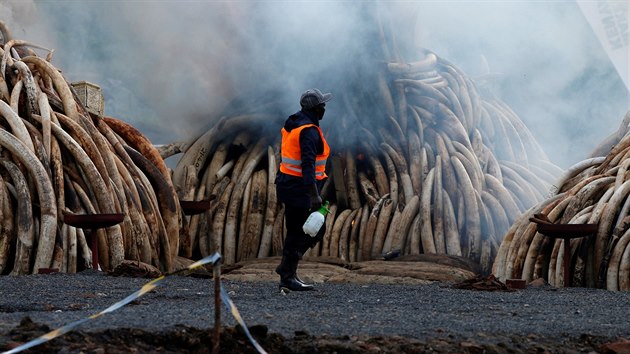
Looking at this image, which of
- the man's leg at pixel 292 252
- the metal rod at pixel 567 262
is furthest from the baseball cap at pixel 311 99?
the metal rod at pixel 567 262

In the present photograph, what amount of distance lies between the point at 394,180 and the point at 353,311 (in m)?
8.13

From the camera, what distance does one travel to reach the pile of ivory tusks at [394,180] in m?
13.2

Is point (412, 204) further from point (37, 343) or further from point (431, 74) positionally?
point (37, 343)

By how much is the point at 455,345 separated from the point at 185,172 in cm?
1038

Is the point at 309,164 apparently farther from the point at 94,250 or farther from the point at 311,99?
the point at 94,250

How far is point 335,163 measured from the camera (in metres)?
14.2

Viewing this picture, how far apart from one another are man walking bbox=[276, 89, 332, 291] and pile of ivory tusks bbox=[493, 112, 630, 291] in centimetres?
297

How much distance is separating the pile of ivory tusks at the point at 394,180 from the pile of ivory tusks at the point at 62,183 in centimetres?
222

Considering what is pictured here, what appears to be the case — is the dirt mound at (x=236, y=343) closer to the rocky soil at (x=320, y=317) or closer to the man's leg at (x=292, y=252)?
the rocky soil at (x=320, y=317)

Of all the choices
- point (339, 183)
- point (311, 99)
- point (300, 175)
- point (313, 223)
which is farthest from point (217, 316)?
point (339, 183)

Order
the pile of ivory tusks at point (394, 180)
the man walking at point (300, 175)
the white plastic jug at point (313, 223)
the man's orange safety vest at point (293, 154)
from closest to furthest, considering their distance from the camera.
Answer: the white plastic jug at point (313, 223), the man walking at point (300, 175), the man's orange safety vest at point (293, 154), the pile of ivory tusks at point (394, 180)

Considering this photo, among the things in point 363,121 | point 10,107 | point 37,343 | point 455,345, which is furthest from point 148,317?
point 363,121

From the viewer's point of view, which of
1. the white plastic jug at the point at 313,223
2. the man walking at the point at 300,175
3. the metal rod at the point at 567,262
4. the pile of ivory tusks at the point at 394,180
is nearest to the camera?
the white plastic jug at the point at 313,223

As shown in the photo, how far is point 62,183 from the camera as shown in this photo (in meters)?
9.65
